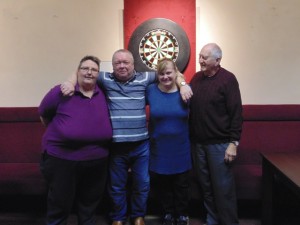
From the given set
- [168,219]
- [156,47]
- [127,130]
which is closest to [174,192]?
[168,219]

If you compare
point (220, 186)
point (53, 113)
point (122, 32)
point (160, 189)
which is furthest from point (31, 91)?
point (220, 186)

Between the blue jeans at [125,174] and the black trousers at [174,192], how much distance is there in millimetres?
129

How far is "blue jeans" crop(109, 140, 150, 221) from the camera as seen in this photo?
7.89 feet

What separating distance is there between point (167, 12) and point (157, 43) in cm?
35

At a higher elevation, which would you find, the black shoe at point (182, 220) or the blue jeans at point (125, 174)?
the blue jeans at point (125, 174)

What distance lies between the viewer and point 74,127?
6.50 ft

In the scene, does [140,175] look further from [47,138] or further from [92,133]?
[47,138]

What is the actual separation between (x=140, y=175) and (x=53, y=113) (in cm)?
82

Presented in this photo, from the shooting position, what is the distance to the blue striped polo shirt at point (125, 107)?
2303 mm

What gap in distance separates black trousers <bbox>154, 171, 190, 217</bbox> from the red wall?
150 cm

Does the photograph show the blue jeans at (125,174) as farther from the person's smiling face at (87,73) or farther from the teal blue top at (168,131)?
the person's smiling face at (87,73)

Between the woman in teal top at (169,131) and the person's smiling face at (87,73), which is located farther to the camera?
the woman in teal top at (169,131)

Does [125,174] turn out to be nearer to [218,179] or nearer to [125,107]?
[125,107]

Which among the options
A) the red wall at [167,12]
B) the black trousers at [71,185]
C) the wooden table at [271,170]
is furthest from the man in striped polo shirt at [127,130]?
the red wall at [167,12]
